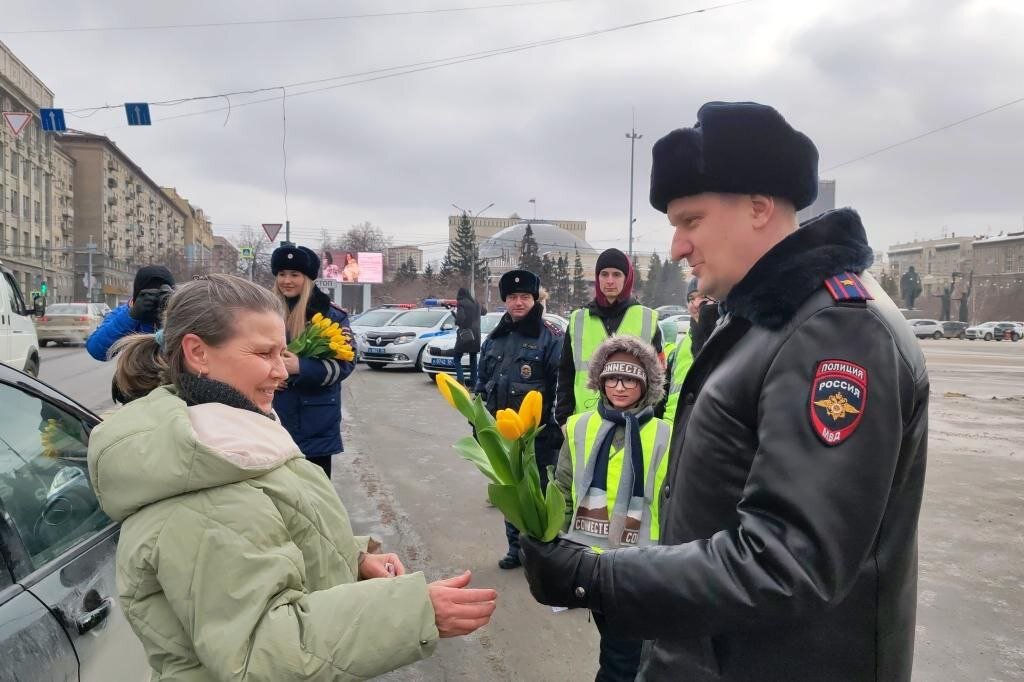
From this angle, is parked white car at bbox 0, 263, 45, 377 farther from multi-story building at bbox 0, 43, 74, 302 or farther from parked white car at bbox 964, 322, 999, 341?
parked white car at bbox 964, 322, 999, 341

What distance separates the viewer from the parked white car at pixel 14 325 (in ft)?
37.3

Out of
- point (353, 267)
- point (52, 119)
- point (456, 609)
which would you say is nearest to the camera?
point (456, 609)

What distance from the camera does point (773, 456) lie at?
1.09 meters

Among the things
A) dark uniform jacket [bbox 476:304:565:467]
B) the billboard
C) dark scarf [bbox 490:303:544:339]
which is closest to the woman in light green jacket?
dark uniform jacket [bbox 476:304:565:467]

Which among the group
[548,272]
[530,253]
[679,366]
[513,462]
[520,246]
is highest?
[520,246]

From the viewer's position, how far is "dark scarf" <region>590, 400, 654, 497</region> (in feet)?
10.1

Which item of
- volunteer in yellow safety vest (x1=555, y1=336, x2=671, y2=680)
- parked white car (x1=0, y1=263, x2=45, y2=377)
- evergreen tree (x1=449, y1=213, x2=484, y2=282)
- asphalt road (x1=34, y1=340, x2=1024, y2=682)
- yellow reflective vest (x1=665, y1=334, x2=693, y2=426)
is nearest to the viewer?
volunteer in yellow safety vest (x1=555, y1=336, x2=671, y2=680)

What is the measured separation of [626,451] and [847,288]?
6.53 feet

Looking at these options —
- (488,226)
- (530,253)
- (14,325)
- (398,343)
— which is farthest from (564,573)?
(488,226)

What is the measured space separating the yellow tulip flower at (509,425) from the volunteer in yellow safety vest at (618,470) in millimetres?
1714

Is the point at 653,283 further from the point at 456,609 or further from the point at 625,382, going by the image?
Answer: the point at 456,609

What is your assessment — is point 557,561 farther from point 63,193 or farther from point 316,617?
point 63,193

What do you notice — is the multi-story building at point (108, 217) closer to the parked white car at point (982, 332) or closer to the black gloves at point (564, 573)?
the black gloves at point (564, 573)

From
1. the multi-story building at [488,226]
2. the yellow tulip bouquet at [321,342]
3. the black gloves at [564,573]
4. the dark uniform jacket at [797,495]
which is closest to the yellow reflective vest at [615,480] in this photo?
the yellow tulip bouquet at [321,342]
